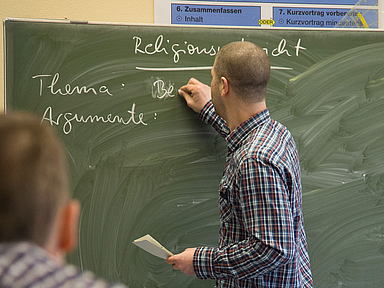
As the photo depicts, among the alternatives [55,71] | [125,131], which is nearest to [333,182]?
[125,131]

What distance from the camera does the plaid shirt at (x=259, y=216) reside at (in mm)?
1048

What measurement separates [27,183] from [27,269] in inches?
4.4

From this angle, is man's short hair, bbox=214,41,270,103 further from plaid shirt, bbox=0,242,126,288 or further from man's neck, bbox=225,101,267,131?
plaid shirt, bbox=0,242,126,288

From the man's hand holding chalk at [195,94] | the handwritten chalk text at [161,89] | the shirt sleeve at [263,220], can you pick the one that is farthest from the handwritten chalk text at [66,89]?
the shirt sleeve at [263,220]

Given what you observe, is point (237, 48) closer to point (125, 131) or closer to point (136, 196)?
point (125, 131)

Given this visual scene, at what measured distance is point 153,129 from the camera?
5.12ft

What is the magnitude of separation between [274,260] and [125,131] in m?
0.80

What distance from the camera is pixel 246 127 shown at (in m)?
1.22

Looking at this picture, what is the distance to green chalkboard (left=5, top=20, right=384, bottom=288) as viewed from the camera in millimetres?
1506

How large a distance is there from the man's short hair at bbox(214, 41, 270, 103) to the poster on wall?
102 cm

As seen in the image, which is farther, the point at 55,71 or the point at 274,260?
the point at 55,71

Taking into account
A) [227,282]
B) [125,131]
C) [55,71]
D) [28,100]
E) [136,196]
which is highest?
[55,71]

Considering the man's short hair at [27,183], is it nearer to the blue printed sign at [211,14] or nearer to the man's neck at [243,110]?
the man's neck at [243,110]

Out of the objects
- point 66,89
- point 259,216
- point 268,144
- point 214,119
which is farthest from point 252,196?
point 66,89
